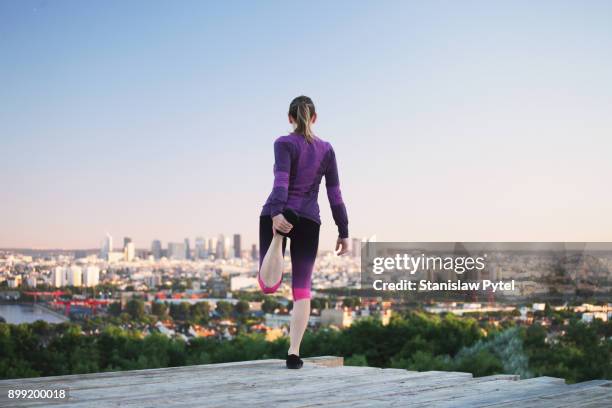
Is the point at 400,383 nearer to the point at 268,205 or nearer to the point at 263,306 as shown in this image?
the point at 268,205

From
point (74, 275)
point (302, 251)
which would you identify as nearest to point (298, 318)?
point (302, 251)

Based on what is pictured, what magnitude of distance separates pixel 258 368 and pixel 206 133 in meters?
16.1

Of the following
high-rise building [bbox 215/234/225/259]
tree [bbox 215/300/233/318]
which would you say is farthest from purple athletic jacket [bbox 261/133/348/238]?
high-rise building [bbox 215/234/225/259]

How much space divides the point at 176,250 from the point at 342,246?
2354 cm

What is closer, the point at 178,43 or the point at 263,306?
the point at 178,43

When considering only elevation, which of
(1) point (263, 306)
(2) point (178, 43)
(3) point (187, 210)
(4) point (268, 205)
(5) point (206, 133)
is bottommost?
(1) point (263, 306)

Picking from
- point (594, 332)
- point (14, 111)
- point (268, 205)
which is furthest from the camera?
point (14, 111)

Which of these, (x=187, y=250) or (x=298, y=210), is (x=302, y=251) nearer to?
(x=298, y=210)

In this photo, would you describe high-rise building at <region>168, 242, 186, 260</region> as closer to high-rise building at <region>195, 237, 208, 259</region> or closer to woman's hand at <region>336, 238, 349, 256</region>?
high-rise building at <region>195, 237, 208, 259</region>

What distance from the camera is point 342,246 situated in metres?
4.64

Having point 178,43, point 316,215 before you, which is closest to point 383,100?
point 178,43

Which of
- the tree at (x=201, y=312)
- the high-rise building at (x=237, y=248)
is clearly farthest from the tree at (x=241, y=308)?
the high-rise building at (x=237, y=248)

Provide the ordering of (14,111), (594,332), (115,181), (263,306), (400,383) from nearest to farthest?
(400,383)
(594,332)
(14,111)
(263,306)
(115,181)

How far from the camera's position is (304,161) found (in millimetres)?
4336
